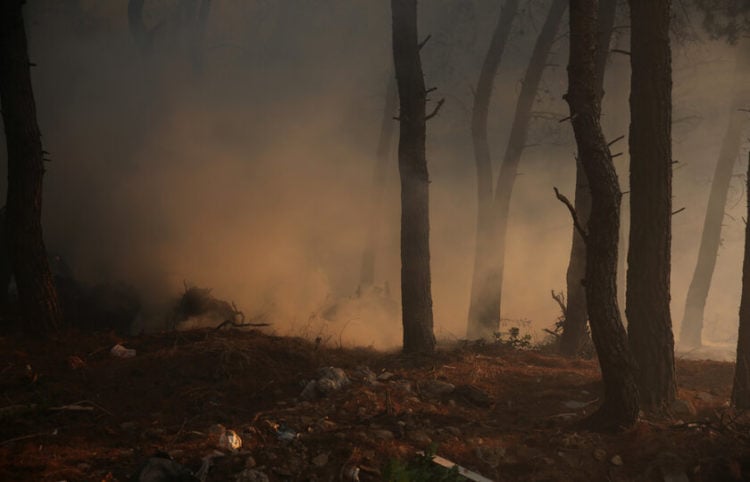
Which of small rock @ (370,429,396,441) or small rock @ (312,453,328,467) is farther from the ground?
small rock @ (370,429,396,441)

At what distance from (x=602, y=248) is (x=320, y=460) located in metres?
3.38

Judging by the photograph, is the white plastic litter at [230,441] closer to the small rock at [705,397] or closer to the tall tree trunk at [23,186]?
the tall tree trunk at [23,186]

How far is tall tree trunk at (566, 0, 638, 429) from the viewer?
5746 mm

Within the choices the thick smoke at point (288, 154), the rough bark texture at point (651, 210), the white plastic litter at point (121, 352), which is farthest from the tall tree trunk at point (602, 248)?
the thick smoke at point (288, 154)

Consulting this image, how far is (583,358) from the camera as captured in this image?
10023mm

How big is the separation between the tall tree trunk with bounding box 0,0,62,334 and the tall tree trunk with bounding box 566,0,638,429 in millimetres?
7037

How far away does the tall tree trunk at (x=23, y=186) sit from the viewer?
7.92m

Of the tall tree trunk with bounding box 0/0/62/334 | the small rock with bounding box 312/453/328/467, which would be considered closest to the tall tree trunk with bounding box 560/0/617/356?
the small rock with bounding box 312/453/328/467

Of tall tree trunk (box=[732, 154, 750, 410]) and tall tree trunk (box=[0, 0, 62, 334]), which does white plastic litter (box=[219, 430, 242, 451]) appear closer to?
tall tree trunk (box=[0, 0, 62, 334])

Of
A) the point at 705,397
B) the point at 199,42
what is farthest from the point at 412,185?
the point at 199,42

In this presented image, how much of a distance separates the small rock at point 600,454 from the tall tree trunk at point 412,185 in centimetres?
384

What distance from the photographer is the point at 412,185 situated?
9250mm

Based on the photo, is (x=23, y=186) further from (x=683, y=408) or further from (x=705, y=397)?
(x=705, y=397)

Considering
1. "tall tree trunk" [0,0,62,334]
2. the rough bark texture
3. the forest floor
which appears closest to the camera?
the forest floor
